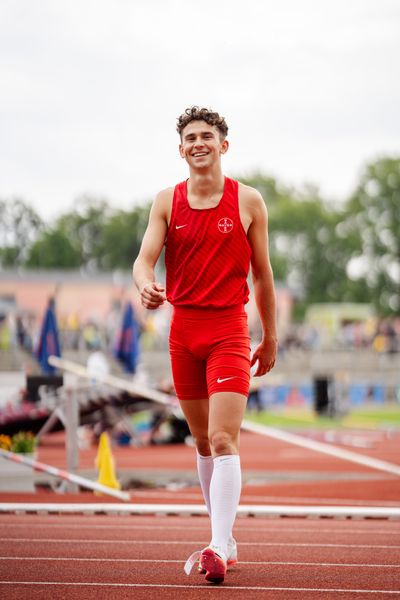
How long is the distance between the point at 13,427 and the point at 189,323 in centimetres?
1359

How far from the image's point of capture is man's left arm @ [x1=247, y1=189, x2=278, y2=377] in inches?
235

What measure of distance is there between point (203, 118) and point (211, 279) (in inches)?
32.6

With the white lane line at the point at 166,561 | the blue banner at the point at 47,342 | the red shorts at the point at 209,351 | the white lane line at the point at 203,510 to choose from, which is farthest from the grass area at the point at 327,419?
the red shorts at the point at 209,351

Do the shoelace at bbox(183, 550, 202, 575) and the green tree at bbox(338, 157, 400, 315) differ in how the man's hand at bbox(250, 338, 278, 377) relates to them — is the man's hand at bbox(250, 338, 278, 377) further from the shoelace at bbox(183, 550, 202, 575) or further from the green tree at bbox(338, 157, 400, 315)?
the green tree at bbox(338, 157, 400, 315)

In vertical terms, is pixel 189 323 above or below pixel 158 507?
above

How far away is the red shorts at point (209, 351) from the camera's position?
576cm

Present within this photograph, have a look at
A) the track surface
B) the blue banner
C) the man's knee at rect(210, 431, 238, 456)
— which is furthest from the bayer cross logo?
the blue banner

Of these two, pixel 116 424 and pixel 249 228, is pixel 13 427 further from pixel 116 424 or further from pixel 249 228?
pixel 249 228

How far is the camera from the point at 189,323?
19.4 feet

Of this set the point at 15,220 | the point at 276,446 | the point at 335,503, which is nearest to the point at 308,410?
the point at 276,446

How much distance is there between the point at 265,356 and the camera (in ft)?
20.5

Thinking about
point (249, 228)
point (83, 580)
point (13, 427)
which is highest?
point (249, 228)

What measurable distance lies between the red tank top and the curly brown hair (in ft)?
1.19

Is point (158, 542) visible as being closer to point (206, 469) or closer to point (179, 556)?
point (179, 556)
